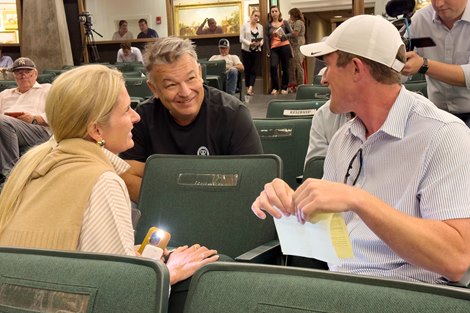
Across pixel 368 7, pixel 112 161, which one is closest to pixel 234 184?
pixel 112 161

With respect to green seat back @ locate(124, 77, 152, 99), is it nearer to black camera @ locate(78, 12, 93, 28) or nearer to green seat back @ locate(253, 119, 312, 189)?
green seat back @ locate(253, 119, 312, 189)

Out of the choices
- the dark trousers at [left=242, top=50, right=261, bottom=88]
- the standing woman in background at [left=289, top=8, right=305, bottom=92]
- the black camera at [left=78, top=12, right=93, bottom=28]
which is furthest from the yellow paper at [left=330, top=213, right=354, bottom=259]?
the black camera at [left=78, top=12, right=93, bottom=28]

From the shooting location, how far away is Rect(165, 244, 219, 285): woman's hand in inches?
65.4

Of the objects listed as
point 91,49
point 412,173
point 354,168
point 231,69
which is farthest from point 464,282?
point 91,49

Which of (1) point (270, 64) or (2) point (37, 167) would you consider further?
(1) point (270, 64)

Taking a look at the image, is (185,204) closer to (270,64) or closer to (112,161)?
(112,161)

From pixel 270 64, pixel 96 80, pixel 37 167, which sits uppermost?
pixel 96 80

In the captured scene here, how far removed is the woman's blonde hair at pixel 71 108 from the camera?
5.30 feet

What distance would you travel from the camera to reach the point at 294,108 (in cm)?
355

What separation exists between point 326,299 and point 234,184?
4.20 feet

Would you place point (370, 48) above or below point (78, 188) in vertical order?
above

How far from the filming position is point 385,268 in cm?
156

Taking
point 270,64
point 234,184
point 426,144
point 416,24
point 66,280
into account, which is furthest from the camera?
point 270,64

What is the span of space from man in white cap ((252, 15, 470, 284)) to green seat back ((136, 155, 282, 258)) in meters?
0.47
